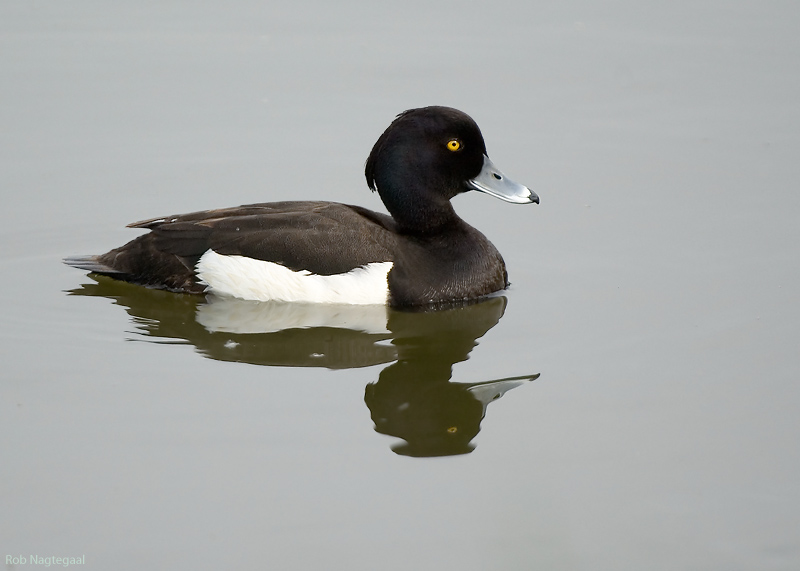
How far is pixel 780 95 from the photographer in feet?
33.7

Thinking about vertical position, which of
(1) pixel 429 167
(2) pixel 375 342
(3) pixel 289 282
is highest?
(1) pixel 429 167

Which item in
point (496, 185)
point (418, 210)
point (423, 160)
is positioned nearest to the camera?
point (423, 160)

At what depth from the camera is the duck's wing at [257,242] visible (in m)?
7.18

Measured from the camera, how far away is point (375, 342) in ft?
22.5

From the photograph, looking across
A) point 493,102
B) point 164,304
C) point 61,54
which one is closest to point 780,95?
point 493,102

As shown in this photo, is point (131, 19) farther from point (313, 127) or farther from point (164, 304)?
point (164, 304)

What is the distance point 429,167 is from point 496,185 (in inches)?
21.2

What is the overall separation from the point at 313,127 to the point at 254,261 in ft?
9.84

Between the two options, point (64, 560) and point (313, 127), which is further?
point (313, 127)

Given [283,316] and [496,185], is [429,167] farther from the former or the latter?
[283,316]

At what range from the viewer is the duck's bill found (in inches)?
302

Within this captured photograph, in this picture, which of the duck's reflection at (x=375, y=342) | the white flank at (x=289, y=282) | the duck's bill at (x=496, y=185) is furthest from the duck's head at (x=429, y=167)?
the duck's reflection at (x=375, y=342)

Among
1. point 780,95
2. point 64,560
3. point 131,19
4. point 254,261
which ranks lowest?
point 64,560

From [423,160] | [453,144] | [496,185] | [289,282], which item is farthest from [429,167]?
[289,282]
